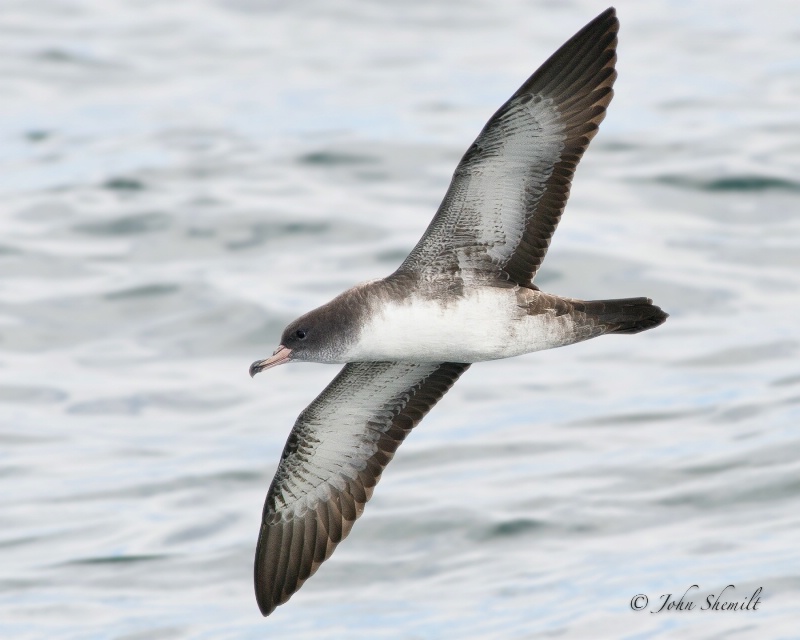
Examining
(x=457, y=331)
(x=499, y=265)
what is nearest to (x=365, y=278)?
(x=499, y=265)

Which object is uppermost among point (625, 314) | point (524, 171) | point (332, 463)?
point (524, 171)

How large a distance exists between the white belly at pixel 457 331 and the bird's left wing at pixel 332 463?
1.08 metres

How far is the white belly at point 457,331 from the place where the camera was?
834 cm

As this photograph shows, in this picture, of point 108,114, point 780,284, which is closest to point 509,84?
point 108,114

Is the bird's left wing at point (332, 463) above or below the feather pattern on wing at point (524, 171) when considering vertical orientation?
below

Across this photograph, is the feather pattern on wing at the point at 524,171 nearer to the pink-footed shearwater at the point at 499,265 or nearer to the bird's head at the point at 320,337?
the pink-footed shearwater at the point at 499,265

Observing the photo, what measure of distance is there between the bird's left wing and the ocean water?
3.40 ft

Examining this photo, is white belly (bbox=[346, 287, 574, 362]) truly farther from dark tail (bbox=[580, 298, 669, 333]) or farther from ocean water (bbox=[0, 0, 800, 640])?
ocean water (bbox=[0, 0, 800, 640])

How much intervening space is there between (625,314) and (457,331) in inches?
37.6

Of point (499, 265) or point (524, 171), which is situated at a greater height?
point (524, 171)

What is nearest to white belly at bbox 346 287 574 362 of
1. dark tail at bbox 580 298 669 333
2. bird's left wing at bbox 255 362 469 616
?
dark tail at bbox 580 298 669 333

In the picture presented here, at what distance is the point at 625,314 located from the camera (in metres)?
8.40

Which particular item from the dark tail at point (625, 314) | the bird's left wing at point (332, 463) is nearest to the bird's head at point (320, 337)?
the bird's left wing at point (332, 463)

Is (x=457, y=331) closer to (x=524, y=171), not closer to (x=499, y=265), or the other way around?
(x=499, y=265)
